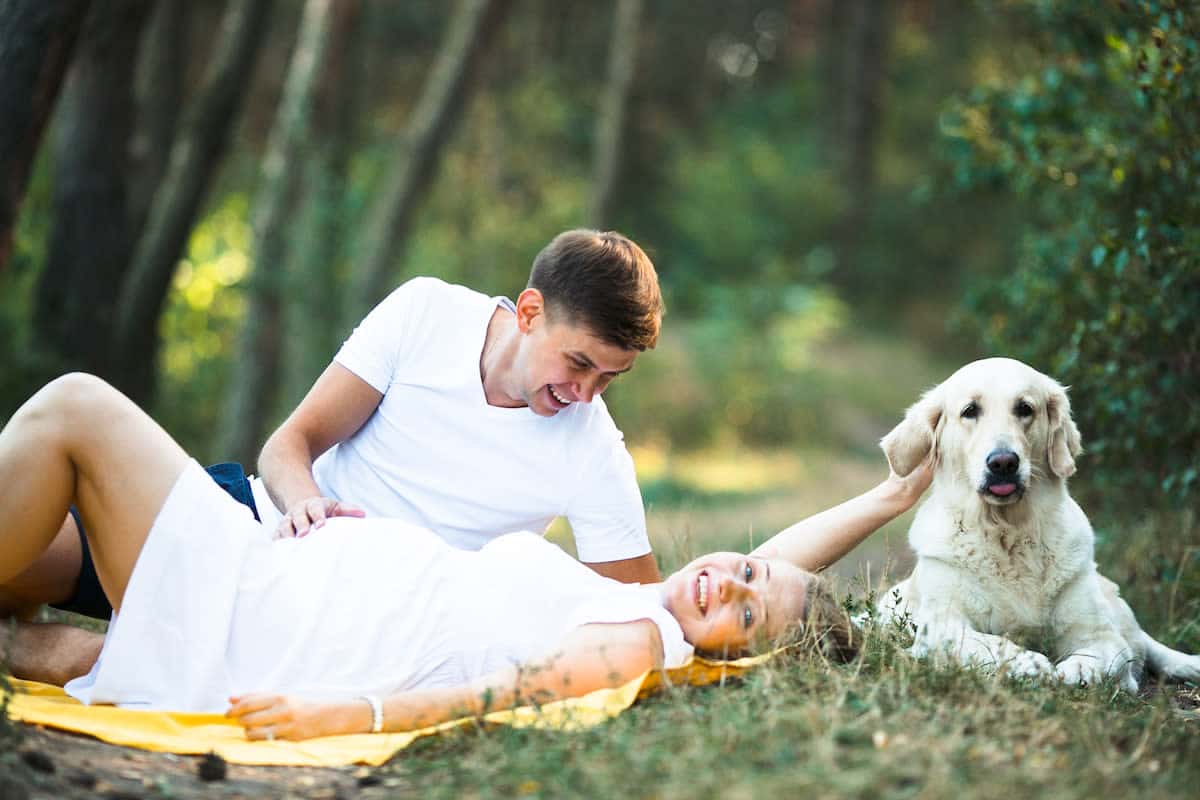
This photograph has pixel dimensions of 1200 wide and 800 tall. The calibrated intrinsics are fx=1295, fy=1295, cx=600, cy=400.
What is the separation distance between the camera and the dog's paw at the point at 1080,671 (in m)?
4.07

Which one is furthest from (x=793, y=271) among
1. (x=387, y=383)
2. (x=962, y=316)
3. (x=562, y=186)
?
(x=387, y=383)

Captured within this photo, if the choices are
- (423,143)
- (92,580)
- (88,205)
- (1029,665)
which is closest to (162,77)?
(423,143)

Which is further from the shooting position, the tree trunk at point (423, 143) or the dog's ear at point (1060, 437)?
the tree trunk at point (423, 143)

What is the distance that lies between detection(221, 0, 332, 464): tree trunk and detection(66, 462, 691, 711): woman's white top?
733 centimetres

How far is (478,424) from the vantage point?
4.25 meters

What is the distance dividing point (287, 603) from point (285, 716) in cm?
35

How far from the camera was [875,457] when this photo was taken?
15.2 m

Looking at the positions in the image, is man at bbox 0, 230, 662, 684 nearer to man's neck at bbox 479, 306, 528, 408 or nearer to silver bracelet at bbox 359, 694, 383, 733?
man's neck at bbox 479, 306, 528, 408

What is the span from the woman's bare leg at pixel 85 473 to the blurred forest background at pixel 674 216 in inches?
80.4

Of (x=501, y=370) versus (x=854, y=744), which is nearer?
(x=854, y=744)

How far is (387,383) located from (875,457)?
1154cm

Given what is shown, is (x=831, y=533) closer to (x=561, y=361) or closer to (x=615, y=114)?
(x=561, y=361)

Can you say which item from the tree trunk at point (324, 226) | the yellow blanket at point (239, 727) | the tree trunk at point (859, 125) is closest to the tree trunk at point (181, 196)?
the tree trunk at point (324, 226)

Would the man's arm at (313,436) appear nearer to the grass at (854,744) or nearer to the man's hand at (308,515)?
the man's hand at (308,515)
